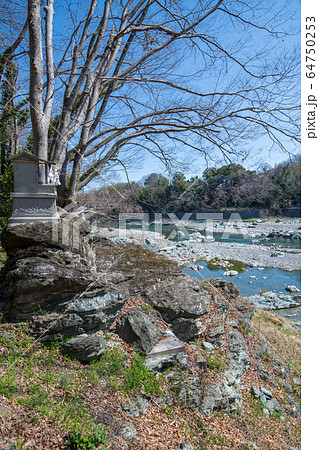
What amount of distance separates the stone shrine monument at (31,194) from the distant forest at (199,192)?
1214 mm

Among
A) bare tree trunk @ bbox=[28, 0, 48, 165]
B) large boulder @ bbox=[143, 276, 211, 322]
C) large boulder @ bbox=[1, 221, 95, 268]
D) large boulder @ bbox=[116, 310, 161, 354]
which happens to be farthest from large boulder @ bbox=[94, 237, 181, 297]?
bare tree trunk @ bbox=[28, 0, 48, 165]

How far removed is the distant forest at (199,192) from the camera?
4.73m

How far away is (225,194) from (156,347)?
2883 mm

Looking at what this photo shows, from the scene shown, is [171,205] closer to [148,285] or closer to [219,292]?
[148,285]

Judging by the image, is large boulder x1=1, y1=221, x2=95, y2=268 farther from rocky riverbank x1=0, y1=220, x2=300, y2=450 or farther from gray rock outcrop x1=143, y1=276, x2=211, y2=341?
gray rock outcrop x1=143, y1=276, x2=211, y2=341

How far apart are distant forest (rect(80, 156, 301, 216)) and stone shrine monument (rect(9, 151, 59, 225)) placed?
3.98ft

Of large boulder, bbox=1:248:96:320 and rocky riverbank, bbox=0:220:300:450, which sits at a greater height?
large boulder, bbox=1:248:96:320

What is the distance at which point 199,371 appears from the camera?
3.68 m

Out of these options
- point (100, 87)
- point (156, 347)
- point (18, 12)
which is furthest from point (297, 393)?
point (18, 12)

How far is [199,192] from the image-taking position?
5.50 m

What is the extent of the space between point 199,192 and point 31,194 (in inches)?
132

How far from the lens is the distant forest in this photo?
4.73 metres

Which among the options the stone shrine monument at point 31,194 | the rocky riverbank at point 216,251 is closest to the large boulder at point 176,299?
the stone shrine monument at point 31,194

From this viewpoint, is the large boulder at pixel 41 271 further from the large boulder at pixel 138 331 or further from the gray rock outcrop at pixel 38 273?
the large boulder at pixel 138 331
